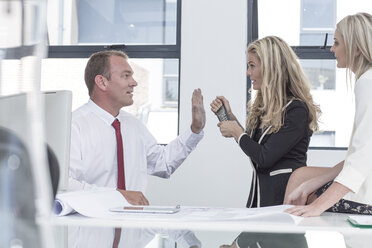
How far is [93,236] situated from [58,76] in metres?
3.14

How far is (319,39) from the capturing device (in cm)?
369

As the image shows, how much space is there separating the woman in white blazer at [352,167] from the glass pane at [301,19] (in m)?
2.18

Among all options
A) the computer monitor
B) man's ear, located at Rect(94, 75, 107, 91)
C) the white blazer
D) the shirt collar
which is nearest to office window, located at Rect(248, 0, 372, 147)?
man's ear, located at Rect(94, 75, 107, 91)

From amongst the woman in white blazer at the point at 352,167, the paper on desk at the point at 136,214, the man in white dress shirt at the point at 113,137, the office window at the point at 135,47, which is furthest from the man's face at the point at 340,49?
the office window at the point at 135,47

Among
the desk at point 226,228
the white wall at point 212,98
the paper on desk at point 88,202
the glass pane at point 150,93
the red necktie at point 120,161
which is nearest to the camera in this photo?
the desk at point 226,228

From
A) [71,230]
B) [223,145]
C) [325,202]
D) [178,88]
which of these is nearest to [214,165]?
[223,145]

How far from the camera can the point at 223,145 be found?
3527 mm

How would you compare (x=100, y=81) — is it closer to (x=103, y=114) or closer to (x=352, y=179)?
(x=103, y=114)

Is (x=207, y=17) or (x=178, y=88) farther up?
(x=207, y=17)

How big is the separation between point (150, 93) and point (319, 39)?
128 centimetres

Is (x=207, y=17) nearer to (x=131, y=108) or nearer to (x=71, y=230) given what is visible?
(x=131, y=108)

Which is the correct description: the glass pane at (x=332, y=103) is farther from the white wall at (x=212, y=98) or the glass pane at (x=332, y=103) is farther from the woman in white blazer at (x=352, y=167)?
the woman in white blazer at (x=352, y=167)

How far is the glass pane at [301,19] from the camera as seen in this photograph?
12.0 feet

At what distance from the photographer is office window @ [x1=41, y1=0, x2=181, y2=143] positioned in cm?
377
